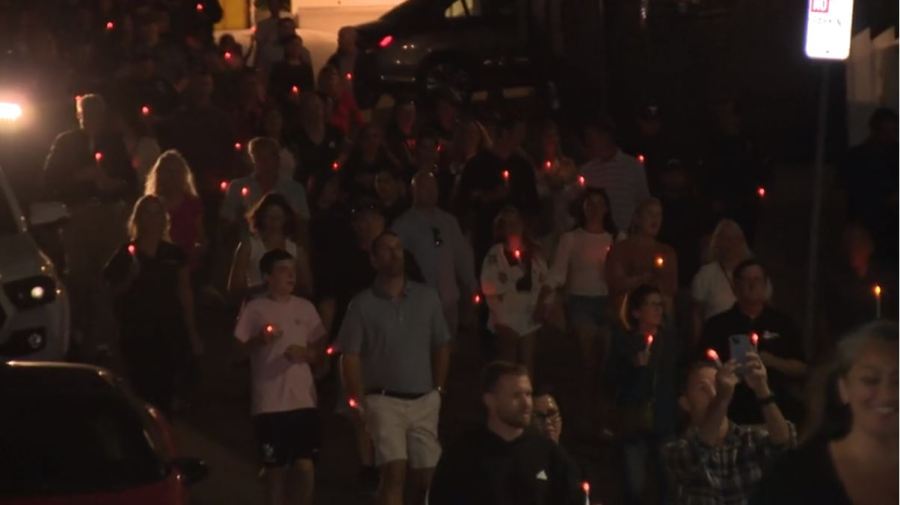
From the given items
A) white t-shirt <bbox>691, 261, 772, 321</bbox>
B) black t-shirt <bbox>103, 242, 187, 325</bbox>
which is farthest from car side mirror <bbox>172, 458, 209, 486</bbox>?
white t-shirt <bbox>691, 261, 772, 321</bbox>

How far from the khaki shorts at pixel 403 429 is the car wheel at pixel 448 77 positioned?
15104mm

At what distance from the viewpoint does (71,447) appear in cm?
849

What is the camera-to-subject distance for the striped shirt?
14891mm

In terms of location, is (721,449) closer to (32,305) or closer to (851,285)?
(851,285)

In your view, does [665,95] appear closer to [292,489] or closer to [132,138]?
[132,138]

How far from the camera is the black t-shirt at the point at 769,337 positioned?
394 inches

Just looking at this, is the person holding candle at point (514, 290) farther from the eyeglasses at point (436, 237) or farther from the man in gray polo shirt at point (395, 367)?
the man in gray polo shirt at point (395, 367)

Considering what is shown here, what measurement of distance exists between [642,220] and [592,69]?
12.7 metres

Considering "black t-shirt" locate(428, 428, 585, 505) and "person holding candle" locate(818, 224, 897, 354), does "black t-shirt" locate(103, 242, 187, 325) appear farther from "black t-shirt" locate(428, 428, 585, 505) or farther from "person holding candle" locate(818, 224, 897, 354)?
"black t-shirt" locate(428, 428, 585, 505)

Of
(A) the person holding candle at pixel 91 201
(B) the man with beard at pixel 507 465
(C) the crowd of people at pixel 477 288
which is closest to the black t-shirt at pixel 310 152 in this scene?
(C) the crowd of people at pixel 477 288

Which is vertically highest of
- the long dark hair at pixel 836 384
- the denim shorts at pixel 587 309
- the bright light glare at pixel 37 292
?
the long dark hair at pixel 836 384

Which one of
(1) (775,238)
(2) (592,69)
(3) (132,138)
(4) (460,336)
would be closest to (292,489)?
(4) (460,336)

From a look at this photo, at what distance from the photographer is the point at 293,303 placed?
1077 centimetres

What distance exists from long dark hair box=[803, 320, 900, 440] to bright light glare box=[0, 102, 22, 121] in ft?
41.6
